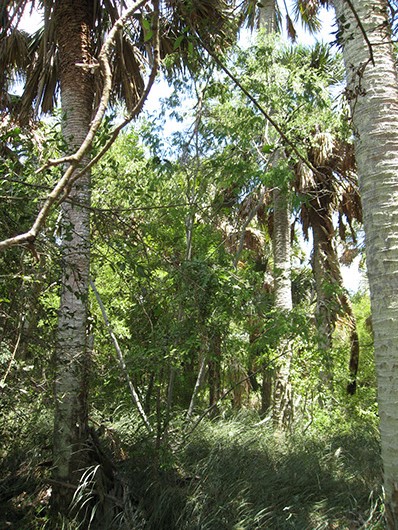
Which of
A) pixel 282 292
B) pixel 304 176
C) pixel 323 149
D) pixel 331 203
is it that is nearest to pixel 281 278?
pixel 282 292

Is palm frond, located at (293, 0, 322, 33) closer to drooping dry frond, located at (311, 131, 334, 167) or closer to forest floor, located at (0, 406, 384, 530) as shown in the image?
drooping dry frond, located at (311, 131, 334, 167)

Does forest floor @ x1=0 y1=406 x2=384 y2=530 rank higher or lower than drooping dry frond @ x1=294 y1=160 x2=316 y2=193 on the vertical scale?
lower

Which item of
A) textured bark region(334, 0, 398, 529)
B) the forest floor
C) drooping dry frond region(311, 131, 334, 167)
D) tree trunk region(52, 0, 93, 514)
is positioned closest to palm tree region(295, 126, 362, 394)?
drooping dry frond region(311, 131, 334, 167)

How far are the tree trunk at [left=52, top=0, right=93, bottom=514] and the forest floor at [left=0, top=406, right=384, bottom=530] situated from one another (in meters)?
0.38

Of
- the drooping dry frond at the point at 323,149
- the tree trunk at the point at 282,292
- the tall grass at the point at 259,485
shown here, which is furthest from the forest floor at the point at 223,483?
the drooping dry frond at the point at 323,149

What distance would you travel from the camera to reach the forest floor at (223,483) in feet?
15.3

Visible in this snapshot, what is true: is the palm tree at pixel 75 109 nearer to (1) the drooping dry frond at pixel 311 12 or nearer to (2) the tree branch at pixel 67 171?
(2) the tree branch at pixel 67 171

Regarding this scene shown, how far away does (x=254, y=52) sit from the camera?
796 cm

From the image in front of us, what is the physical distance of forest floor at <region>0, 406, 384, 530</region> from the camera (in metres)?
4.66

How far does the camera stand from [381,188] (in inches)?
125

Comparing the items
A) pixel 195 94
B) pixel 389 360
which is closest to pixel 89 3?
pixel 195 94

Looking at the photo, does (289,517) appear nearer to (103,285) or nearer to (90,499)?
(90,499)

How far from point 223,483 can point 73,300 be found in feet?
8.80

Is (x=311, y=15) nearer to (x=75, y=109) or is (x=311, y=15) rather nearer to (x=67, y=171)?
(x=75, y=109)
